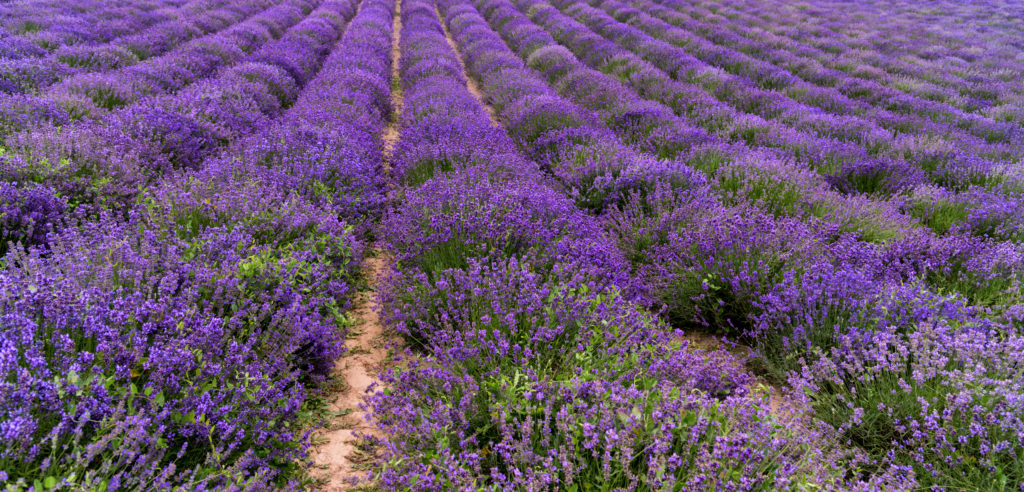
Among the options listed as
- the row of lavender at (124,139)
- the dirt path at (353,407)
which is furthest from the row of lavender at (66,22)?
the dirt path at (353,407)

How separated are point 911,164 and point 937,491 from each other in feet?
15.3

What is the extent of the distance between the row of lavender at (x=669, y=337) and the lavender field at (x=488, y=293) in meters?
0.02

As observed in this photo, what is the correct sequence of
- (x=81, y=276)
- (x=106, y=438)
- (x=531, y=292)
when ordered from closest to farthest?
1. (x=106, y=438)
2. (x=81, y=276)
3. (x=531, y=292)

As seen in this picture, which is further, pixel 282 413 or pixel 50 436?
pixel 282 413

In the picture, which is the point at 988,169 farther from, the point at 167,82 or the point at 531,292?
the point at 167,82

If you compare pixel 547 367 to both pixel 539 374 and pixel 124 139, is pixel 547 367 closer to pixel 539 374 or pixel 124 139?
pixel 539 374

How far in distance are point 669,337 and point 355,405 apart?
5.40 feet

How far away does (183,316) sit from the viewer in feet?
6.90

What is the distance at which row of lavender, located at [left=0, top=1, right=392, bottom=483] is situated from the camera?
1.58 meters

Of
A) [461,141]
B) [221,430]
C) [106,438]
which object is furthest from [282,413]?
[461,141]

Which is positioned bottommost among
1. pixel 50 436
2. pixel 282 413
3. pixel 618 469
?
pixel 282 413

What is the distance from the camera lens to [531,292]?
8.70 feet

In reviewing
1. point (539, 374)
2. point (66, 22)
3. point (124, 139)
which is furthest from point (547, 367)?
point (66, 22)

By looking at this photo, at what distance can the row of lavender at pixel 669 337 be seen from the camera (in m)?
1.84
